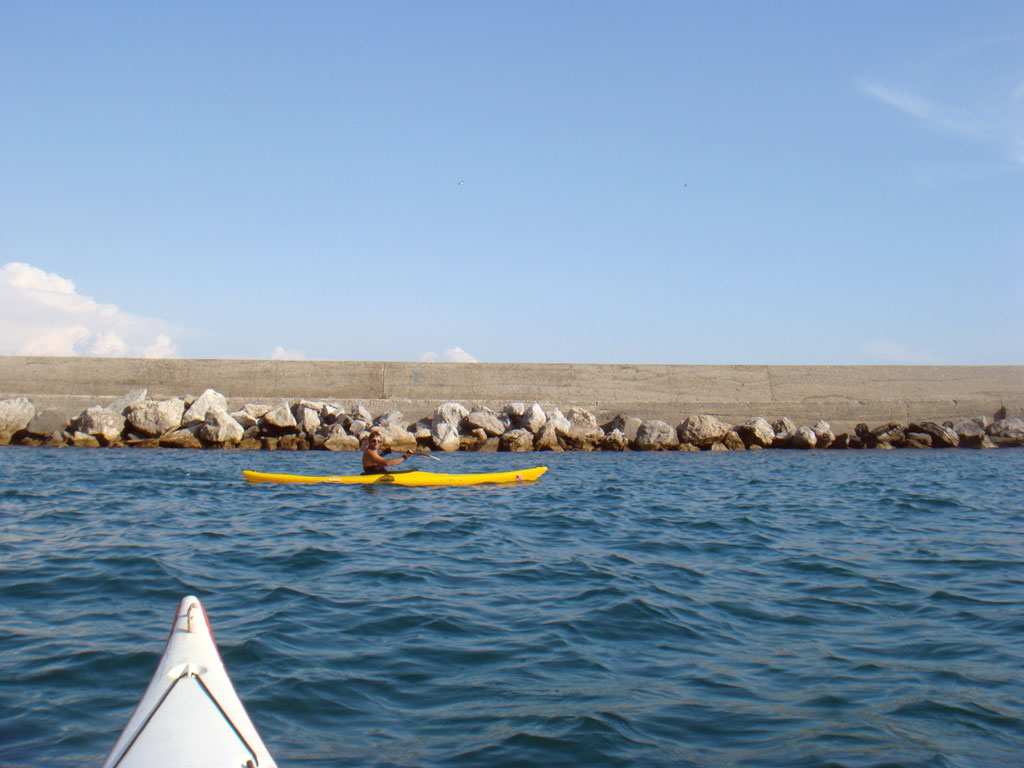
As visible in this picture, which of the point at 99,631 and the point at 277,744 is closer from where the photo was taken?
the point at 277,744

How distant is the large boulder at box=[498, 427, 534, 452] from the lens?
1722 cm

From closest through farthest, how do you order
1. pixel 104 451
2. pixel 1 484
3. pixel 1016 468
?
pixel 1 484 → pixel 1016 468 → pixel 104 451

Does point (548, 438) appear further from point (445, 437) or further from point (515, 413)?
point (445, 437)

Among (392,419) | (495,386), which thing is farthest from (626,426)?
(392,419)

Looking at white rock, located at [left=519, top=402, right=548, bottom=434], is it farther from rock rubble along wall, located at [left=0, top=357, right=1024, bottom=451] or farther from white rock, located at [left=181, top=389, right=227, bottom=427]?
white rock, located at [left=181, top=389, right=227, bottom=427]

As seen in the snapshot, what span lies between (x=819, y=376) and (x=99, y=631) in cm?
1996

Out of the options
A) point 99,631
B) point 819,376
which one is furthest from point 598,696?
point 819,376

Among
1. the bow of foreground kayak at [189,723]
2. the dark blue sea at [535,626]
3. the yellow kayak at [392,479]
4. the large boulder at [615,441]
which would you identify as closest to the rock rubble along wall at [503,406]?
the large boulder at [615,441]

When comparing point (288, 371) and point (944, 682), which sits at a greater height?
point (288, 371)

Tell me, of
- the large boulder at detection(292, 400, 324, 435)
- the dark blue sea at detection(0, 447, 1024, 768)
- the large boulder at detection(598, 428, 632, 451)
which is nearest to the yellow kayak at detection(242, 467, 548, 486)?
the dark blue sea at detection(0, 447, 1024, 768)

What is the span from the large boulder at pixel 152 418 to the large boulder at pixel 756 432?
12392 mm

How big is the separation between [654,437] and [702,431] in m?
1.10

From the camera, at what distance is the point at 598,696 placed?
3631 millimetres

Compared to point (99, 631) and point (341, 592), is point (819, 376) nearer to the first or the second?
point (341, 592)
